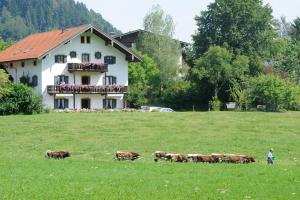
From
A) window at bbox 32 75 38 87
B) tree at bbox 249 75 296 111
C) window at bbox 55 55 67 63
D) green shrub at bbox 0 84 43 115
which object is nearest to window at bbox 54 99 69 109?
window at bbox 32 75 38 87

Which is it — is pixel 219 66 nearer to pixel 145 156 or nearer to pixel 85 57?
pixel 85 57

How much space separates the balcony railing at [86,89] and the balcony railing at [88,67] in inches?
69.7

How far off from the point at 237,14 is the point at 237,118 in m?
31.1

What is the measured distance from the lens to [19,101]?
162 feet

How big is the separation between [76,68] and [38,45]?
569cm

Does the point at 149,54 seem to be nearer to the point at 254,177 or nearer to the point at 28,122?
the point at 28,122

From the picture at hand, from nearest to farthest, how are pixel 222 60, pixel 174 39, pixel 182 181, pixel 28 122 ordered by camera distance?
pixel 182 181, pixel 28 122, pixel 222 60, pixel 174 39

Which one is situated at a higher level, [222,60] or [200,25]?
[200,25]

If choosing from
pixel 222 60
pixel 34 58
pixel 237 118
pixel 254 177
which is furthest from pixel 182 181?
pixel 222 60

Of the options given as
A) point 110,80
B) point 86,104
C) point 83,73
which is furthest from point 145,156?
point 110,80

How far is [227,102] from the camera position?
240 ft

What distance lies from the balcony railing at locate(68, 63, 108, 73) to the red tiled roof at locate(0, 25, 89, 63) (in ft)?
9.86

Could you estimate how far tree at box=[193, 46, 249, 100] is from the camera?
69688 millimetres

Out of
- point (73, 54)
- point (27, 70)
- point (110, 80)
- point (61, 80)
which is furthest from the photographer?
point (110, 80)
